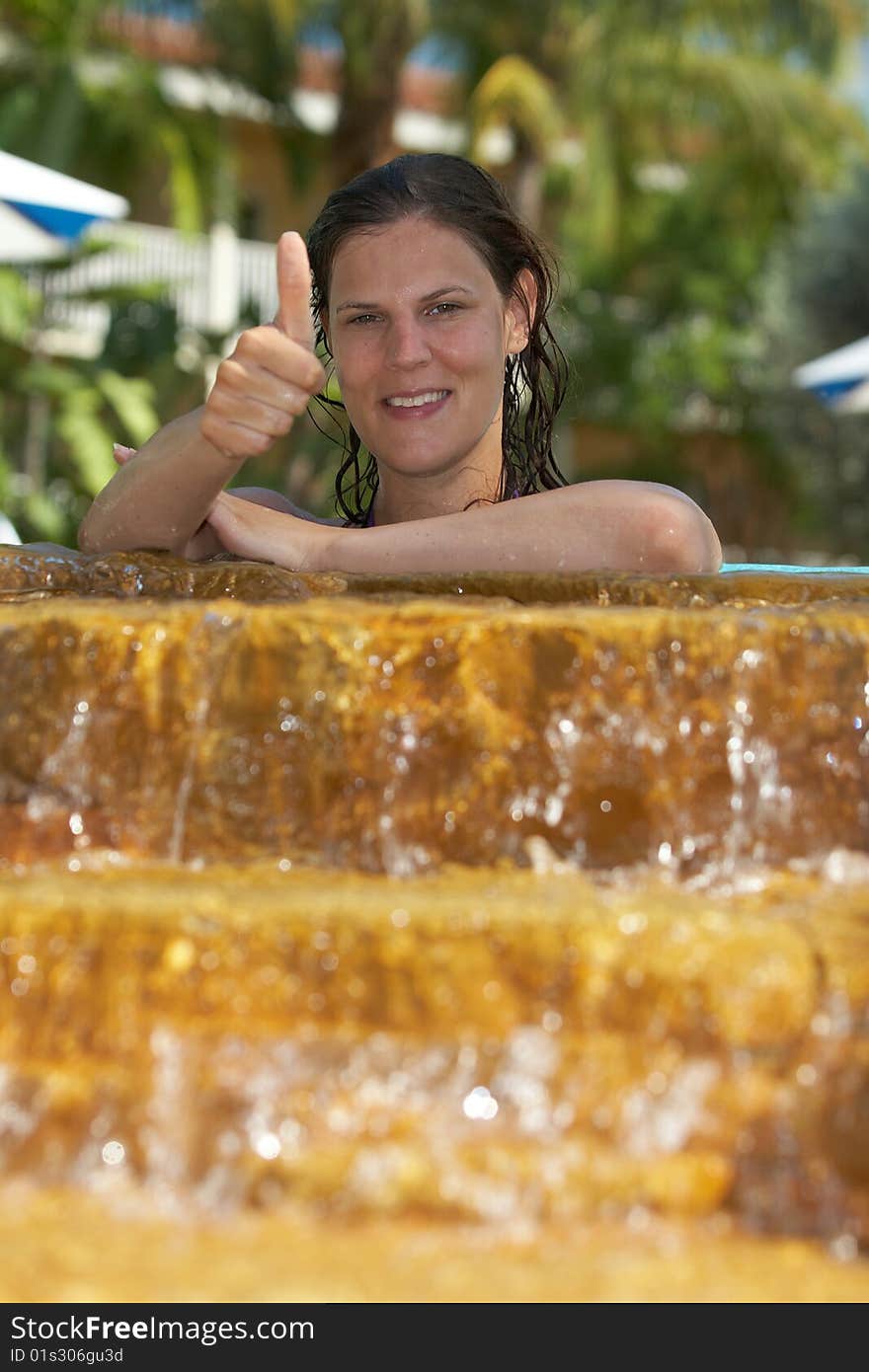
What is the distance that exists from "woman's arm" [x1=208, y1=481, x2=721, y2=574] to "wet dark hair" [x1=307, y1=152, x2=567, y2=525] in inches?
19.1

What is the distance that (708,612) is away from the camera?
277cm

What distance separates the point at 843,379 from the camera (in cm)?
1170

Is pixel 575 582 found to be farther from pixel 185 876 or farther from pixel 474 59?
pixel 474 59

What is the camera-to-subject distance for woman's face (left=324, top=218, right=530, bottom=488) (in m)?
3.46

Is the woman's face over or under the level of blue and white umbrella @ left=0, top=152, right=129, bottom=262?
under

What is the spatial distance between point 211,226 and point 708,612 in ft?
59.8

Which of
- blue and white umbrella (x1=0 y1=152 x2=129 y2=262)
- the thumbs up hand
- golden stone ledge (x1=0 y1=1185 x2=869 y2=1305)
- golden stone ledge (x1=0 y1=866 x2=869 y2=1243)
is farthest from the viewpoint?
blue and white umbrella (x1=0 y1=152 x2=129 y2=262)

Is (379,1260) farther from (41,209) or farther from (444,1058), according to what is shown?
(41,209)

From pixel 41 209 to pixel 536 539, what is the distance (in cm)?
659

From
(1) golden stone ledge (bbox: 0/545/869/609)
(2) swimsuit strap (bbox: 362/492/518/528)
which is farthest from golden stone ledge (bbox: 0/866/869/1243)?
(2) swimsuit strap (bbox: 362/492/518/528)

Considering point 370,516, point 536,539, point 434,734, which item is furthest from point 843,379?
point 434,734

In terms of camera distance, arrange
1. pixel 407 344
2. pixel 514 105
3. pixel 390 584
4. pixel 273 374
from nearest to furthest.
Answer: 1. pixel 273 374
2. pixel 390 584
3. pixel 407 344
4. pixel 514 105

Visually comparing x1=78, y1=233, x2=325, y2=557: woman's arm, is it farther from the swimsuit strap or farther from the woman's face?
the swimsuit strap

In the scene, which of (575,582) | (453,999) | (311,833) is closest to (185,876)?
(311,833)
